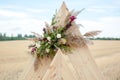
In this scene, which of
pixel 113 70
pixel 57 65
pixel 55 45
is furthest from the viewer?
pixel 113 70

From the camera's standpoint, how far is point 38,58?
523cm

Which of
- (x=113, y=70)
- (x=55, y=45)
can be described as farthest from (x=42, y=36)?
(x=113, y=70)

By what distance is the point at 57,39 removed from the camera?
509 cm

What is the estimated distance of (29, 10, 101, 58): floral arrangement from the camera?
5.05m

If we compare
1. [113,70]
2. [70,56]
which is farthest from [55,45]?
[113,70]

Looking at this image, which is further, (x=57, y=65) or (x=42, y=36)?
(x=42, y=36)

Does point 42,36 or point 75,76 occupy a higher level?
point 42,36

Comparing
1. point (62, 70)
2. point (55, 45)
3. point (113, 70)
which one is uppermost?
point (55, 45)

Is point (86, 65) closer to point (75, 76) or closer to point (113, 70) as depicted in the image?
point (75, 76)

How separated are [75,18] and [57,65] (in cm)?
79

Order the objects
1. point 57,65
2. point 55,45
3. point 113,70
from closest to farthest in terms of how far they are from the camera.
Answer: point 57,65
point 55,45
point 113,70

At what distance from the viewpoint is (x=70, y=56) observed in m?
5.01

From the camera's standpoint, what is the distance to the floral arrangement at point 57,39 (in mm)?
5055

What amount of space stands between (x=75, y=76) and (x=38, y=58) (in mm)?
665
